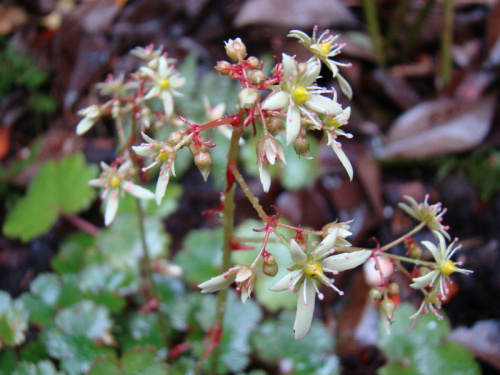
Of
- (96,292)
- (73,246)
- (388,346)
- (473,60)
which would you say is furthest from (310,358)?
(473,60)

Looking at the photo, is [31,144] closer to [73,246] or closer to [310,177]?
[73,246]

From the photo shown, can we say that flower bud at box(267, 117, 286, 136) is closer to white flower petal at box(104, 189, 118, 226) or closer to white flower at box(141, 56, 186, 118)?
white flower at box(141, 56, 186, 118)

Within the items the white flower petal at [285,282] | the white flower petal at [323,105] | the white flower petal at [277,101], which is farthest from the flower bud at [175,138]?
the white flower petal at [285,282]

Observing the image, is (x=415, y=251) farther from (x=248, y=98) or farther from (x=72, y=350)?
(x=72, y=350)

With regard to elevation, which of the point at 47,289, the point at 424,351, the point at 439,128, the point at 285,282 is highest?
the point at 285,282

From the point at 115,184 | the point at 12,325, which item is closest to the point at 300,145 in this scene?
the point at 115,184

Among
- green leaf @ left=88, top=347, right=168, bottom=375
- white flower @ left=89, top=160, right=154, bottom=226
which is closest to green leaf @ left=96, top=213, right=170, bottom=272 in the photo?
green leaf @ left=88, top=347, right=168, bottom=375
